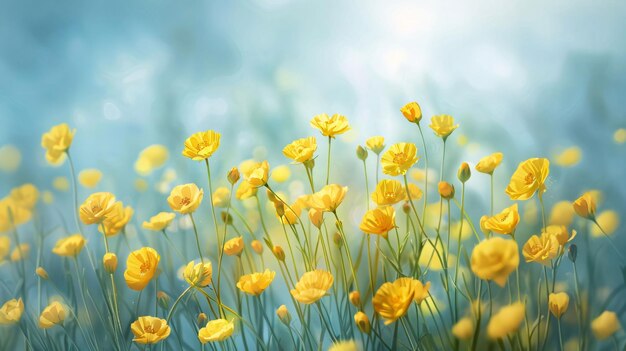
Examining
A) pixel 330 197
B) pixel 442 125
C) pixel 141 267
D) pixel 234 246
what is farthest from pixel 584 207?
pixel 141 267

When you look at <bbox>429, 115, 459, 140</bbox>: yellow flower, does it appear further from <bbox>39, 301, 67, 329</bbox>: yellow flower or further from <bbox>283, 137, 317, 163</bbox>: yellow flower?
<bbox>39, 301, 67, 329</bbox>: yellow flower

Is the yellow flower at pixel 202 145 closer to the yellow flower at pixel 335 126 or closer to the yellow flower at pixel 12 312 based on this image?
the yellow flower at pixel 335 126

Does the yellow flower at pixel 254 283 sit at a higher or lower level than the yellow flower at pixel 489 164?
lower

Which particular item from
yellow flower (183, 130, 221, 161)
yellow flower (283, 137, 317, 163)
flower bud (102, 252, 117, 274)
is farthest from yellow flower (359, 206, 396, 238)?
flower bud (102, 252, 117, 274)

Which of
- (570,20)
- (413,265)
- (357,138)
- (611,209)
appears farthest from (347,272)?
(570,20)

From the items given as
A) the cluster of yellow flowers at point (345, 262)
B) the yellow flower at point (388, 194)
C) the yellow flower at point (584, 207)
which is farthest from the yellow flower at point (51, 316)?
the yellow flower at point (584, 207)

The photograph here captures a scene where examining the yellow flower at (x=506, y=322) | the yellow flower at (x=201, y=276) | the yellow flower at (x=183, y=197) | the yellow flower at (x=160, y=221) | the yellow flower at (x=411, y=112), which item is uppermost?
the yellow flower at (x=411, y=112)
